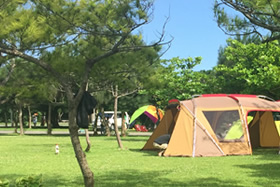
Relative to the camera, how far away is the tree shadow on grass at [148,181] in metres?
7.45

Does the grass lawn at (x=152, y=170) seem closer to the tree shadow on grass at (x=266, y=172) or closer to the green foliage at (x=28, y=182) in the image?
the tree shadow on grass at (x=266, y=172)

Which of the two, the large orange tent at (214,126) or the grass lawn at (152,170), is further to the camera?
the large orange tent at (214,126)

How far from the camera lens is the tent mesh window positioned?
42.4 feet

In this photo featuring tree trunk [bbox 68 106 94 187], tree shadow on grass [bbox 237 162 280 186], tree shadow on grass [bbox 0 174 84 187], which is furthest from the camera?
tree shadow on grass [bbox 237 162 280 186]

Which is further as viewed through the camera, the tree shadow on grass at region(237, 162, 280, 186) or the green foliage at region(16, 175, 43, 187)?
the tree shadow on grass at region(237, 162, 280, 186)

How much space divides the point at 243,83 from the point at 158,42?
49.8ft

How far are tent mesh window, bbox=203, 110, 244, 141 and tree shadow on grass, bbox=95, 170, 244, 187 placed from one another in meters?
4.64

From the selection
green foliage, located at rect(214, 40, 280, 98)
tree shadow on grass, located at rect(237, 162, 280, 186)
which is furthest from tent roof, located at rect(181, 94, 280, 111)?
green foliage, located at rect(214, 40, 280, 98)

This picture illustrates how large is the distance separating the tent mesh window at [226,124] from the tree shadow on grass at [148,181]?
4643 mm

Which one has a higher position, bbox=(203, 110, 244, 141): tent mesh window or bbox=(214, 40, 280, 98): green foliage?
bbox=(214, 40, 280, 98): green foliage

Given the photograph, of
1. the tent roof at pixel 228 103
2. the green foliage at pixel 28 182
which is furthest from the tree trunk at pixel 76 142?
the tent roof at pixel 228 103

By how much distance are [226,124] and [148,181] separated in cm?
585

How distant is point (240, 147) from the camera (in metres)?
12.9

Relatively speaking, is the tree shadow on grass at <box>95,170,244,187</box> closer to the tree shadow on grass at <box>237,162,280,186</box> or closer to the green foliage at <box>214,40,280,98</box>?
the tree shadow on grass at <box>237,162,280,186</box>
